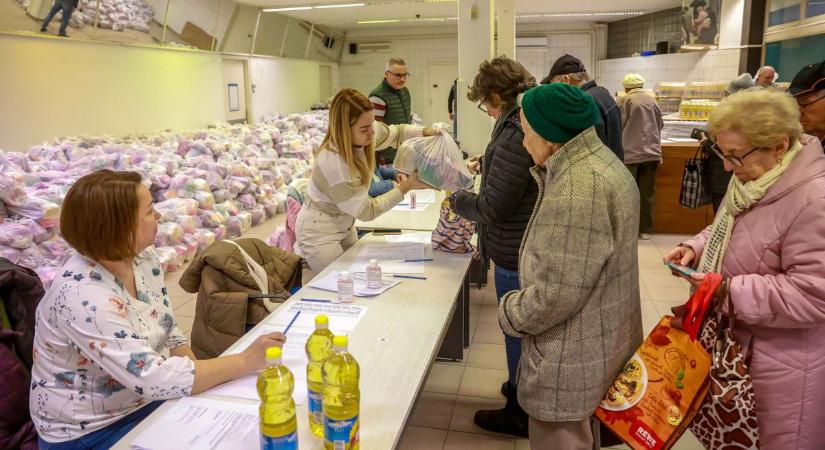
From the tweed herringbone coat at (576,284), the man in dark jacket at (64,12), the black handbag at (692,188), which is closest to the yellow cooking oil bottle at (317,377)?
the tweed herringbone coat at (576,284)

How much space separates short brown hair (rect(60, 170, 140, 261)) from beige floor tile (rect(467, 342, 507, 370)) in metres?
2.42

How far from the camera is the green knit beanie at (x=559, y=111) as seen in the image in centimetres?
170

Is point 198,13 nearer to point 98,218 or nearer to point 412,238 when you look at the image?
point 412,238

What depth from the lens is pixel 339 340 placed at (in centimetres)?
144

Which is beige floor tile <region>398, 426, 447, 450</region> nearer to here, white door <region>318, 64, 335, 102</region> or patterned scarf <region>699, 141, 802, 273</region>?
patterned scarf <region>699, 141, 802, 273</region>

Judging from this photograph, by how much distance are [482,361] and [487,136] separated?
7.78 feet

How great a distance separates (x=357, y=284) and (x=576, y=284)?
1.26 metres

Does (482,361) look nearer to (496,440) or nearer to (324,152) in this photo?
(496,440)

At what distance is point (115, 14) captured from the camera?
7426mm

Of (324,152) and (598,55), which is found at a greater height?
(598,55)

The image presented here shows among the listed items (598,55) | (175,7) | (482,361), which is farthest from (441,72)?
(482,361)

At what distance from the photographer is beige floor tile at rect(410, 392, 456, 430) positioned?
3.09 m

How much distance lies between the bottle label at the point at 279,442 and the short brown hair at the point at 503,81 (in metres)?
1.71

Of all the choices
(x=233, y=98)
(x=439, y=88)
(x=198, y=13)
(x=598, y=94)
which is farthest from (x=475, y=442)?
(x=439, y=88)
